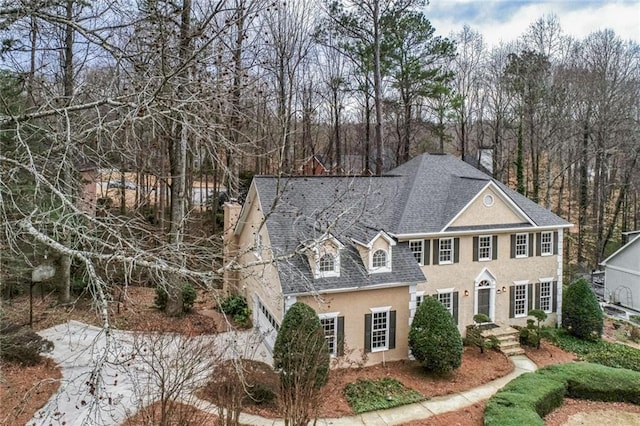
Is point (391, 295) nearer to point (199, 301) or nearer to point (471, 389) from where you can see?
point (471, 389)

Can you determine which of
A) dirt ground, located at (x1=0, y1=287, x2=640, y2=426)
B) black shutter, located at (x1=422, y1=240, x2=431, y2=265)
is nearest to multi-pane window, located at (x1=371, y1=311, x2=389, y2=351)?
dirt ground, located at (x1=0, y1=287, x2=640, y2=426)

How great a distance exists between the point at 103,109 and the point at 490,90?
1299 inches

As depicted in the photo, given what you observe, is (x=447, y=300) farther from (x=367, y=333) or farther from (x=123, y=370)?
(x=123, y=370)

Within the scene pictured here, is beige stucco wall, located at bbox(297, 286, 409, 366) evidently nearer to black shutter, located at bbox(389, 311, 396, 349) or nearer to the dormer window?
black shutter, located at bbox(389, 311, 396, 349)

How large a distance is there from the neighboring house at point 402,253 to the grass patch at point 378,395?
1.31 meters

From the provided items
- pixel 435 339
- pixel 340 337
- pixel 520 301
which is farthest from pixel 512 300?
pixel 340 337

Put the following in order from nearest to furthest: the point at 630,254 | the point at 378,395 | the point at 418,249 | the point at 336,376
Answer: the point at 378,395
the point at 336,376
the point at 418,249
the point at 630,254

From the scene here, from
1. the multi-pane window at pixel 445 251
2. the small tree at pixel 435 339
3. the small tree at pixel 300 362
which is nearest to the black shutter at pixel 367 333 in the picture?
the small tree at pixel 435 339

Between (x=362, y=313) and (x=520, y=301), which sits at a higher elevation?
(x=362, y=313)

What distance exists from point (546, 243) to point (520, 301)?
2.64m

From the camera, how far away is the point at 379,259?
14.5 m

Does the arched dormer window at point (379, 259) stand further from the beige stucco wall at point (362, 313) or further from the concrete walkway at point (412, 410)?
the concrete walkway at point (412, 410)

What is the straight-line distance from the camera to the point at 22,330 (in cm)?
1231

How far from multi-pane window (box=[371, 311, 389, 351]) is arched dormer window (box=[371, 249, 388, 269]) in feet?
5.01
